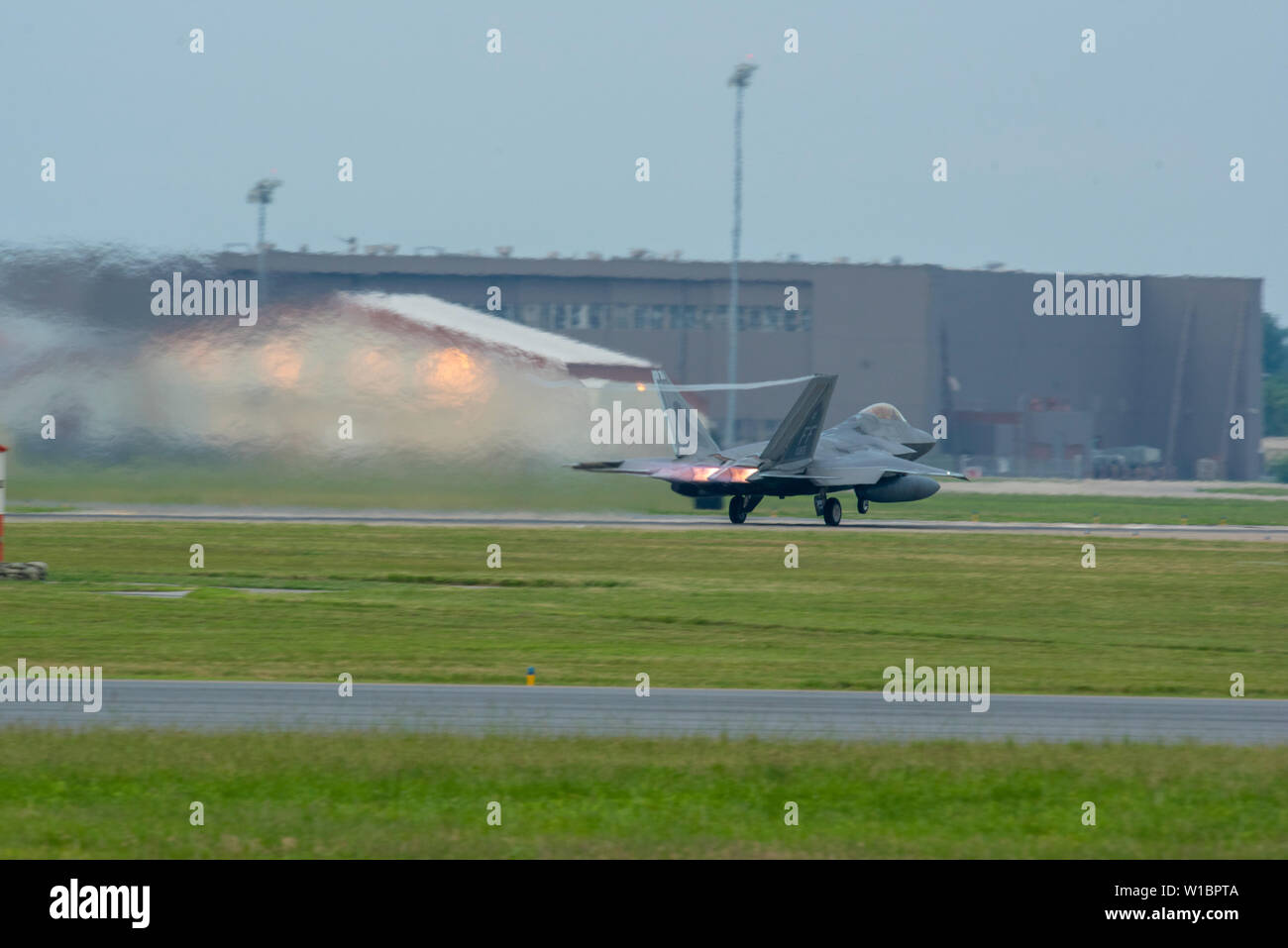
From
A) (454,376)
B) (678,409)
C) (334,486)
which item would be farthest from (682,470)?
(334,486)

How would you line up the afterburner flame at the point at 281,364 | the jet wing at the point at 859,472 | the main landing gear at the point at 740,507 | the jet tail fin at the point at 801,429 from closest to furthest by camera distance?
the afterburner flame at the point at 281,364, the jet tail fin at the point at 801,429, the jet wing at the point at 859,472, the main landing gear at the point at 740,507

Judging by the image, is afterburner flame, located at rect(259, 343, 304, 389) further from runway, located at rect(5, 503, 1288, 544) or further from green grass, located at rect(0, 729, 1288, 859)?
green grass, located at rect(0, 729, 1288, 859)

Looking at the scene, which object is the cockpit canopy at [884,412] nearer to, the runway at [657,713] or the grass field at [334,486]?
the grass field at [334,486]

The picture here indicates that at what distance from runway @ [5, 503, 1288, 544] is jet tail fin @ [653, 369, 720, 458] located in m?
2.64

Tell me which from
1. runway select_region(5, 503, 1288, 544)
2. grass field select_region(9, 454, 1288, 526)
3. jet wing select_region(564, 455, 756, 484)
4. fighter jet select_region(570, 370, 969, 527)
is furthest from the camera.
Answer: fighter jet select_region(570, 370, 969, 527)

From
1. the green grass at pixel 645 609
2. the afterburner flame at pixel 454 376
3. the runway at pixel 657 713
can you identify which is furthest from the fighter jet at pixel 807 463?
the runway at pixel 657 713

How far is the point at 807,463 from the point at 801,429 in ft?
5.90

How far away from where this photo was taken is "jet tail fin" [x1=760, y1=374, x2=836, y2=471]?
49656 mm

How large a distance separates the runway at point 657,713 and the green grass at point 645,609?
1125 mm

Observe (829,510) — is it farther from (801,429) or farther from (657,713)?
(657,713)

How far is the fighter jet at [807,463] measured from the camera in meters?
49.2

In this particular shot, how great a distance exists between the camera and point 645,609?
29.6m

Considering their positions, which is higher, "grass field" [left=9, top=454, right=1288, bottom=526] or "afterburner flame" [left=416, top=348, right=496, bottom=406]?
"afterburner flame" [left=416, top=348, right=496, bottom=406]

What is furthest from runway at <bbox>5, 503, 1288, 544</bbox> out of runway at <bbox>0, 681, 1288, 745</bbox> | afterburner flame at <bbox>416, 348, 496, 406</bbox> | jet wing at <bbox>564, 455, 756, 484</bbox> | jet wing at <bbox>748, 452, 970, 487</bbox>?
runway at <bbox>0, 681, 1288, 745</bbox>
